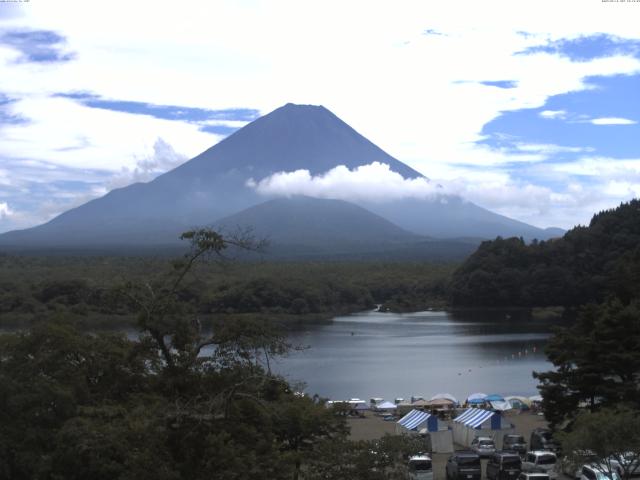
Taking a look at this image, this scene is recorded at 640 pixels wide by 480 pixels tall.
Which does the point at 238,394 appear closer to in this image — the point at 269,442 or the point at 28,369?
the point at 269,442

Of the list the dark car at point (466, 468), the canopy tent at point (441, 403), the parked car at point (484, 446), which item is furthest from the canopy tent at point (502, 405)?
the dark car at point (466, 468)

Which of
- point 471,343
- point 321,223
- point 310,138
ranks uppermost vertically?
point 310,138

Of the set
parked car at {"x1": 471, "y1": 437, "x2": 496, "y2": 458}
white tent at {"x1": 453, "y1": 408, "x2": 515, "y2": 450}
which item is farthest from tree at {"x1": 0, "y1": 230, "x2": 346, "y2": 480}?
white tent at {"x1": 453, "y1": 408, "x2": 515, "y2": 450}

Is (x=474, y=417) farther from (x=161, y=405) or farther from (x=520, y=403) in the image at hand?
(x=161, y=405)

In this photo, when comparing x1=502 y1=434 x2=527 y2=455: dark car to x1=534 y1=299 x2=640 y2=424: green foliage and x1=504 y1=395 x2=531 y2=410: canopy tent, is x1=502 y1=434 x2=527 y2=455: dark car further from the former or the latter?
x1=504 y1=395 x2=531 y2=410: canopy tent

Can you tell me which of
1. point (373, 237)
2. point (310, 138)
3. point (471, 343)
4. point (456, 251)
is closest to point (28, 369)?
point (471, 343)

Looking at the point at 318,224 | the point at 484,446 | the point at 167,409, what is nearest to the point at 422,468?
the point at 484,446
